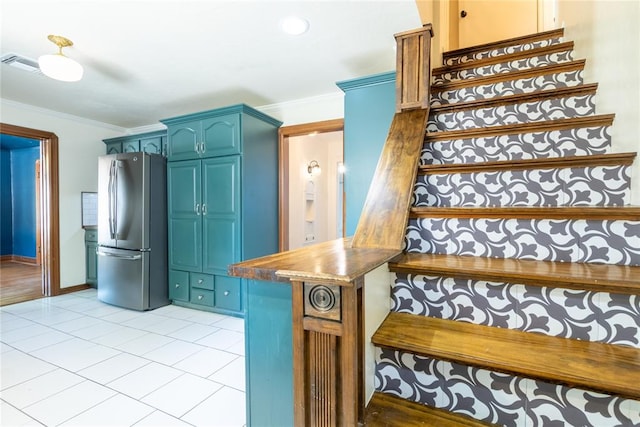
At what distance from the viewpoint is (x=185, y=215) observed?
3389mm

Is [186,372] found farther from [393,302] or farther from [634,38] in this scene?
[634,38]

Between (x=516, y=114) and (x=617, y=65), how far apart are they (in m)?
0.43

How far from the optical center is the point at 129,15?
76.6 inches

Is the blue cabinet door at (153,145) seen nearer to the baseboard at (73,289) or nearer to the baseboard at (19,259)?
the baseboard at (73,289)

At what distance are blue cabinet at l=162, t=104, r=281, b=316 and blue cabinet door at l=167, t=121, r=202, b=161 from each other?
0.04 feet

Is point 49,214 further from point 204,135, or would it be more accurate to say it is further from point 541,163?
point 541,163

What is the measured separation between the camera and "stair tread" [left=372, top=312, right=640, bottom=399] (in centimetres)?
71

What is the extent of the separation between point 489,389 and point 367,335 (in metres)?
0.41

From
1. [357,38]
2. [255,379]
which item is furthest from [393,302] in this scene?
[357,38]

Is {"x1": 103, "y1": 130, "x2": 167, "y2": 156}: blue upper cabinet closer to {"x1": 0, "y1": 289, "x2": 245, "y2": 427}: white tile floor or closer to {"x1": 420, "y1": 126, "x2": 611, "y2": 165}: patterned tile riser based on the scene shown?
{"x1": 0, "y1": 289, "x2": 245, "y2": 427}: white tile floor

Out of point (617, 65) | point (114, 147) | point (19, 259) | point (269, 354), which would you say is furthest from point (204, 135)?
point (19, 259)

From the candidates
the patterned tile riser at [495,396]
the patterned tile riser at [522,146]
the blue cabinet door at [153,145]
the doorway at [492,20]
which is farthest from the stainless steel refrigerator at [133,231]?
the doorway at [492,20]

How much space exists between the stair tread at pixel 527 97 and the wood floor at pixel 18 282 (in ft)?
17.0

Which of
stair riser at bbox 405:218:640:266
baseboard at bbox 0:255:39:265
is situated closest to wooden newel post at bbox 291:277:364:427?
stair riser at bbox 405:218:640:266
